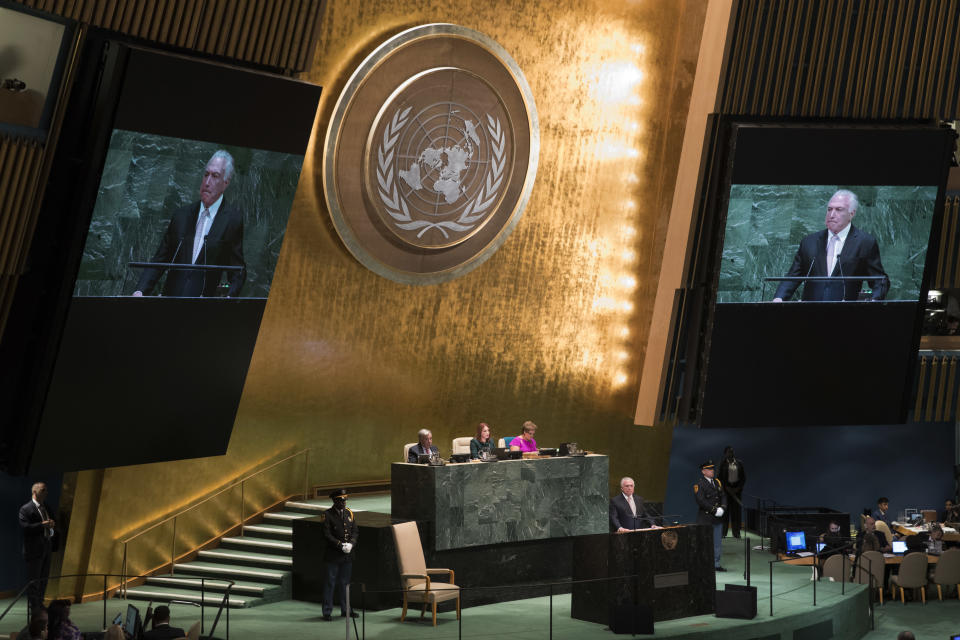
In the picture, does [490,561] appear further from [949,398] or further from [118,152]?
[949,398]

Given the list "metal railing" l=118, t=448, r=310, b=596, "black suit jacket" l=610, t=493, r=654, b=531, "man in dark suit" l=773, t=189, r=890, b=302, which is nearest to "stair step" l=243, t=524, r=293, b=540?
"metal railing" l=118, t=448, r=310, b=596

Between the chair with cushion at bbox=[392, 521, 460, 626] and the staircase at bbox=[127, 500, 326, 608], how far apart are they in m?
1.71

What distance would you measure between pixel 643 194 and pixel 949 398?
5114 mm

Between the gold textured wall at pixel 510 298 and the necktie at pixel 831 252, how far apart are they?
2.22 metres

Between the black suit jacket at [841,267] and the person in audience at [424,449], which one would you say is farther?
the black suit jacket at [841,267]

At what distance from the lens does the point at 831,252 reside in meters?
16.0

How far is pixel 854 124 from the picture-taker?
15773 mm

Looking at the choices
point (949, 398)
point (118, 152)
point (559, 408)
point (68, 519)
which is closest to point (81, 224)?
point (118, 152)

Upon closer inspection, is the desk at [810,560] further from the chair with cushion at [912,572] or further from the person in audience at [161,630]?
the person in audience at [161,630]

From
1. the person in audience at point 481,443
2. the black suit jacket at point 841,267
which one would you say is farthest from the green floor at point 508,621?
the black suit jacket at point 841,267

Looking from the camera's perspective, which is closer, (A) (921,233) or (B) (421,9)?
(B) (421,9)

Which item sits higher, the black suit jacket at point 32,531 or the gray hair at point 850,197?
the gray hair at point 850,197

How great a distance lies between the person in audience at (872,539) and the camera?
16.7 metres

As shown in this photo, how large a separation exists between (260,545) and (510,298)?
15.1 ft
